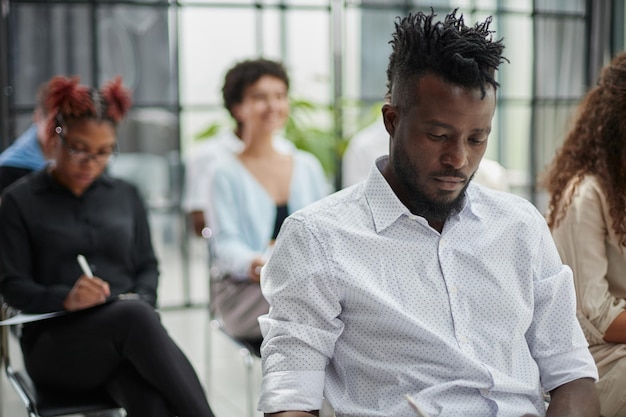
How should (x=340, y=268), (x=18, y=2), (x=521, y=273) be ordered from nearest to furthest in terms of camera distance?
(x=340, y=268) → (x=521, y=273) → (x=18, y=2)

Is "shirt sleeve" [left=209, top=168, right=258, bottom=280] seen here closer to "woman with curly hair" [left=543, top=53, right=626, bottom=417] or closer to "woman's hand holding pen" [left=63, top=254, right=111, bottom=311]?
"woman's hand holding pen" [left=63, top=254, right=111, bottom=311]

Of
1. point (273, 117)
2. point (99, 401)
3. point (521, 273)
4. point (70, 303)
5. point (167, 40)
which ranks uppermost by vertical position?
point (167, 40)

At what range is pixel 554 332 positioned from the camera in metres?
1.75

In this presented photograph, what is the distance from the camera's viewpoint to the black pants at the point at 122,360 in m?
2.46

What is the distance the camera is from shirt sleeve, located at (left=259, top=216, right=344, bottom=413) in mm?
1598

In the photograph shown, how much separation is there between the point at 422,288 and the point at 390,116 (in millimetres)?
313

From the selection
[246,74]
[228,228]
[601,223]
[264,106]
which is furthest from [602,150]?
[246,74]

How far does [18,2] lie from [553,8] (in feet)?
11.2

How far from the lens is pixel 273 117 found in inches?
148

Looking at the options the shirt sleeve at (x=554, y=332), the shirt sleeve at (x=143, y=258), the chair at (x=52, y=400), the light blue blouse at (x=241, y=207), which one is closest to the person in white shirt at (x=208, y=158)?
the light blue blouse at (x=241, y=207)

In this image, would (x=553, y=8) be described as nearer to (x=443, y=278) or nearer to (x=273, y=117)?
(x=273, y=117)

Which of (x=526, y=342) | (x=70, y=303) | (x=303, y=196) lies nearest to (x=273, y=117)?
(x=303, y=196)

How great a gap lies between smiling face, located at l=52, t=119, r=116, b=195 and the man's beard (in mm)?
1372

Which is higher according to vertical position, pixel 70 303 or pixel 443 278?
pixel 443 278
